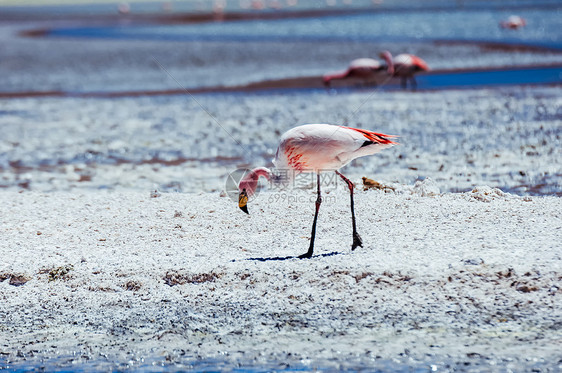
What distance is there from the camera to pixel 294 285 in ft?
16.5

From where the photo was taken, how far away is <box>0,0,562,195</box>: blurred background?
8797mm

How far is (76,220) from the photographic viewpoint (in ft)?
21.8

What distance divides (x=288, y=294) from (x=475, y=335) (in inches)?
52.5

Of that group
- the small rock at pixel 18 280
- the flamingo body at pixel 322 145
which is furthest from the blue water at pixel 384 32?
the small rock at pixel 18 280

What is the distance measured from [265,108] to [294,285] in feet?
29.8

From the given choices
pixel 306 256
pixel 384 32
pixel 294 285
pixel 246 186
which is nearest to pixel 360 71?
pixel 246 186

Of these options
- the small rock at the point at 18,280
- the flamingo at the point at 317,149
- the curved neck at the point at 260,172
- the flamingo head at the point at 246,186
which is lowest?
the small rock at the point at 18,280

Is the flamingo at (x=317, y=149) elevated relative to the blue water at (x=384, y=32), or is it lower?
elevated

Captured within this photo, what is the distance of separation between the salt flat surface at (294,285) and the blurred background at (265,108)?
1.67m

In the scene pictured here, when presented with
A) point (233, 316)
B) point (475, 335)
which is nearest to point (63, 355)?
point (233, 316)

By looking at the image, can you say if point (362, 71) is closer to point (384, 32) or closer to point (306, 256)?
point (306, 256)

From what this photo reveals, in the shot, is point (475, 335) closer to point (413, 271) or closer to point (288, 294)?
point (413, 271)

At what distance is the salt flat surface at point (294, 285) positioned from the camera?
14.0 ft

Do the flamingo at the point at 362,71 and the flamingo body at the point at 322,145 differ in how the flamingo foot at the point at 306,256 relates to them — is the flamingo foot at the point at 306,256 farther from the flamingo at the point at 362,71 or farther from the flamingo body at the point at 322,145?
the flamingo at the point at 362,71
